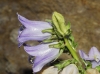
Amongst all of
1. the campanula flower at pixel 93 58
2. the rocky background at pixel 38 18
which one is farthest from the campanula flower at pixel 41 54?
the rocky background at pixel 38 18

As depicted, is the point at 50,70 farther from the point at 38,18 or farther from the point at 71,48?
the point at 38,18

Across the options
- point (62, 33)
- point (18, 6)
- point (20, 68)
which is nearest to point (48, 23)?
point (62, 33)

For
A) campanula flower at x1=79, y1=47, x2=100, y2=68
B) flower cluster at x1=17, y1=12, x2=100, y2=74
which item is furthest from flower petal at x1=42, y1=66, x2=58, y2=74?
campanula flower at x1=79, y1=47, x2=100, y2=68

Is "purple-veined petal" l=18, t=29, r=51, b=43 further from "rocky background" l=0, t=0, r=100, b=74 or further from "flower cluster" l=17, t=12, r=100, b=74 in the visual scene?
"rocky background" l=0, t=0, r=100, b=74

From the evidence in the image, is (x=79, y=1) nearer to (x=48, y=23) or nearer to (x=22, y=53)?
(x=22, y=53)

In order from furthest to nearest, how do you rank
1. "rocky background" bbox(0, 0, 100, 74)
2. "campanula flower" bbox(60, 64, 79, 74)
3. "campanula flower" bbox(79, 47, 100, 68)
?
"rocky background" bbox(0, 0, 100, 74) < "campanula flower" bbox(79, 47, 100, 68) < "campanula flower" bbox(60, 64, 79, 74)

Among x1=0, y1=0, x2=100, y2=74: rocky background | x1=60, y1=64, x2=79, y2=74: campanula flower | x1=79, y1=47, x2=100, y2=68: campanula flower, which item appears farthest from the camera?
x1=0, y1=0, x2=100, y2=74: rocky background

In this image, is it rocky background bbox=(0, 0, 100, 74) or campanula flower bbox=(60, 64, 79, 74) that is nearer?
campanula flower bbox=(60, 64, 79, 74)
